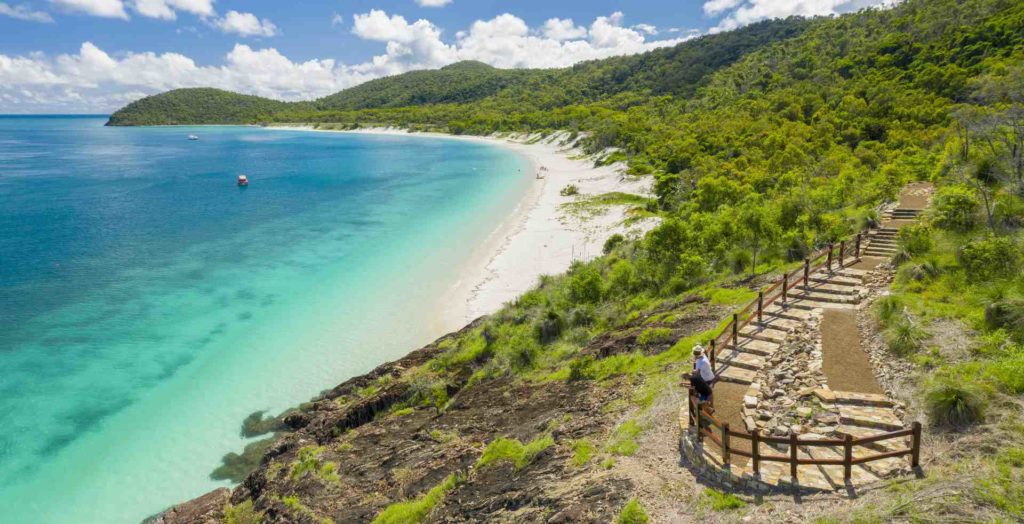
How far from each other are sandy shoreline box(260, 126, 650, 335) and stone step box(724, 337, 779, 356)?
1807 cm

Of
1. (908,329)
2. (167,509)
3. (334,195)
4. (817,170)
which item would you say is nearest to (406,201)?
(334,195)

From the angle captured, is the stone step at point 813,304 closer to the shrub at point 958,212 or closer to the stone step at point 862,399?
the stone step at point 862,399

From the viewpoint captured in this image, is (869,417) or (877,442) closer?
(877,442)

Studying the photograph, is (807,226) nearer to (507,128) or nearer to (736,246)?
(736,246)

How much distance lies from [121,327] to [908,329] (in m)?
40.0

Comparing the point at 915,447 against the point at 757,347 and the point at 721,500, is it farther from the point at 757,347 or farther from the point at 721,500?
Answer: the point at 757,347

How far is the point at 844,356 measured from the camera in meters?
15.3

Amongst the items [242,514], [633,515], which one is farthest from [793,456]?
[242,514]

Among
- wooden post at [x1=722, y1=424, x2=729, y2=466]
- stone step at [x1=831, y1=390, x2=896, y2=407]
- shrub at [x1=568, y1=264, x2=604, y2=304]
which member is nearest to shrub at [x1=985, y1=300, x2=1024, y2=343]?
stone step at [x1=831, y1=390, x2=896, y2=407]

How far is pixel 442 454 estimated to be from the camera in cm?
1691

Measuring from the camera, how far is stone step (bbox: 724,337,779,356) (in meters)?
16.1

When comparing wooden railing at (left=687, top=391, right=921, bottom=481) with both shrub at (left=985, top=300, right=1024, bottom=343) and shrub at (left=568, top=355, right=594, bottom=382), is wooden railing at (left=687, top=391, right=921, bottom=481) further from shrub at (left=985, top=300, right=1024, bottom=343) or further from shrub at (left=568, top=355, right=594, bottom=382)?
shrub at (left=568, top=355, right=594, bottom=382)

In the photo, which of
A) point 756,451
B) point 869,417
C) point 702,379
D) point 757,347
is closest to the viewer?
point 756,451

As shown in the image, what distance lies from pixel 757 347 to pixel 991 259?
8526mm
